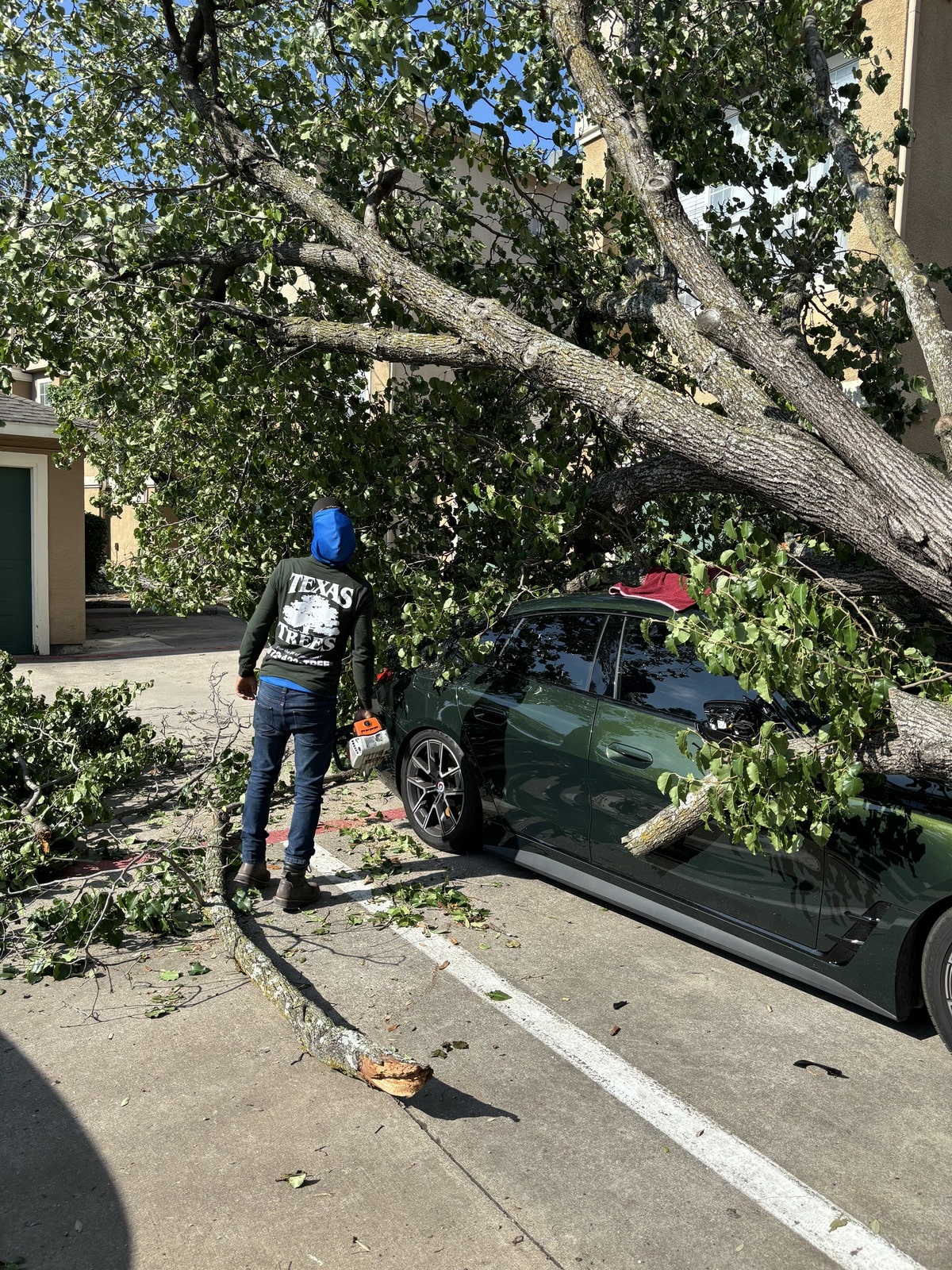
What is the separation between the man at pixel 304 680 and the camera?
539 centimetres

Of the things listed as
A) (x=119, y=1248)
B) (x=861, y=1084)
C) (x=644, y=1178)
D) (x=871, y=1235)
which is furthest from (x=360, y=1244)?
(x=861, y=1084)

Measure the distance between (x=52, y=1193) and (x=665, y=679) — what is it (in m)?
3.18

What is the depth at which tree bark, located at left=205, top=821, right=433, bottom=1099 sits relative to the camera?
3.56 m

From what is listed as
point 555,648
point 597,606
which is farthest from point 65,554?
point 597,606

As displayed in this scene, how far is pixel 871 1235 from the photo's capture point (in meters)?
3.06

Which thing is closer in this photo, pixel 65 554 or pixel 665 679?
pixel 665 679

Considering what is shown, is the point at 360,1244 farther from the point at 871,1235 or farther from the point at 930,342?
the point at 930,342

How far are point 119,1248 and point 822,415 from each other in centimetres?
460

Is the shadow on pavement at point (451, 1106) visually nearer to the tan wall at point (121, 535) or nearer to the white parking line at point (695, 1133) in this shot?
the white parking line at point (695, 1133)

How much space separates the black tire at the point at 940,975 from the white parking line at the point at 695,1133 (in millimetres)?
990

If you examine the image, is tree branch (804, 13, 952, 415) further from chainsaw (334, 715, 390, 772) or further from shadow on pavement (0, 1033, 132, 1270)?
shadow on pavement (0, 1033, 132, 1270)

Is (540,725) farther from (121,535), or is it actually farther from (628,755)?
(121,535)

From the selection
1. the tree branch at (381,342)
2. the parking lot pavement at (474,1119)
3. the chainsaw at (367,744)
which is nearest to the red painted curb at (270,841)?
the chainsaw at (367,744)

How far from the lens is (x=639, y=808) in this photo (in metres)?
4.88
